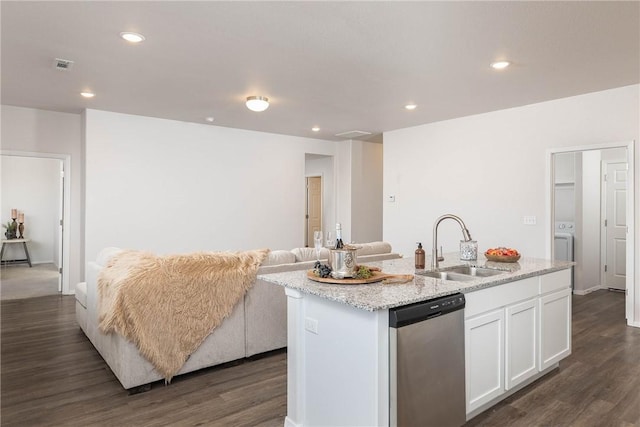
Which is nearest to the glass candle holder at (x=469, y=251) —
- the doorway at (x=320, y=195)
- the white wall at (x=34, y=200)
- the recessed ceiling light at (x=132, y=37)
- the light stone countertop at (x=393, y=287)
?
the light stone countertop at (x=393, y=287)

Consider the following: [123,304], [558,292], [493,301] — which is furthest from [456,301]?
[123,304]

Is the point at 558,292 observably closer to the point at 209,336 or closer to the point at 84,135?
the point at 209,336

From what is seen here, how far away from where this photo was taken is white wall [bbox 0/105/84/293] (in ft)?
17.7

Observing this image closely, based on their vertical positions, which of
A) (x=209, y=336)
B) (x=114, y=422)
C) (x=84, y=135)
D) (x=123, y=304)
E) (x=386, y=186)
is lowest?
(x=114, y=422)

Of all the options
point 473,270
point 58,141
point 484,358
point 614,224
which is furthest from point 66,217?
point 614,224

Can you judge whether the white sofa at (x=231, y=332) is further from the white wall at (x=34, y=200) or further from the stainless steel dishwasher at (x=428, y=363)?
the white wall at (x=34, y=200)

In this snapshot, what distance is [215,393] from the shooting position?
2.79 metres

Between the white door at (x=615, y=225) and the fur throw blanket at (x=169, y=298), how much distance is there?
573 centimetres

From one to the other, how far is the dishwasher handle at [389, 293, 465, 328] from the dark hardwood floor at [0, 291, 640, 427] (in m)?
0.85

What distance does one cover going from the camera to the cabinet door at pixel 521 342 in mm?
2568

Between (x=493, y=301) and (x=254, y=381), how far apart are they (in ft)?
5.93

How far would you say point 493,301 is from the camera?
8.04ft

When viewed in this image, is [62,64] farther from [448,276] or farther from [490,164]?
[490,164]

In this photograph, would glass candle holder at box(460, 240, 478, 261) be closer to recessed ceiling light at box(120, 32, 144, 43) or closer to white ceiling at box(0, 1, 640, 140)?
white ceiling at box(0, 1, 640, 140)
